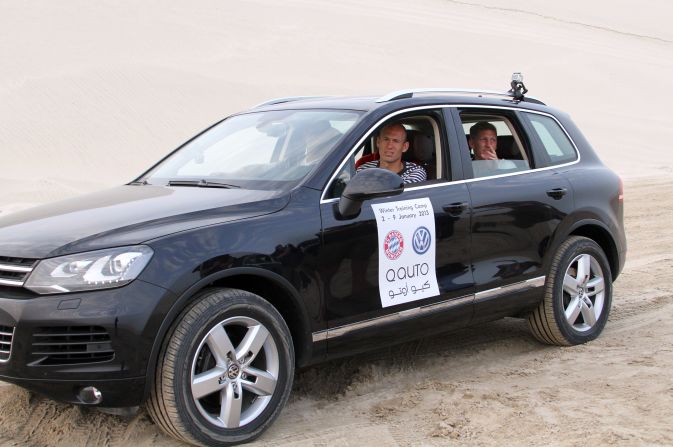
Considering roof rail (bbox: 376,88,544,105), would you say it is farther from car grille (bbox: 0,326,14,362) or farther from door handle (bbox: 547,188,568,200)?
car grille (bbox: 0,326,14,362)

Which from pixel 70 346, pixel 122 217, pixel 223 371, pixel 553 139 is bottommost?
pixel 223 371

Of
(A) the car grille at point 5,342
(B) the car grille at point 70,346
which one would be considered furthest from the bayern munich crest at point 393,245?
(A) the car grille at point 5,342

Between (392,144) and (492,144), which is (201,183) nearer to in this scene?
(392,144)

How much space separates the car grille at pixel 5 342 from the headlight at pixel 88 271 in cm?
22

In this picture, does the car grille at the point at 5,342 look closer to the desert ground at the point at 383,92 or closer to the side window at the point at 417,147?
the desert ground at the point at 383,92

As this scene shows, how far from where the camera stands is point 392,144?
5.50 metres

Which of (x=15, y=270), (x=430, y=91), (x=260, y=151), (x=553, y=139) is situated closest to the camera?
(x=15, y=270)

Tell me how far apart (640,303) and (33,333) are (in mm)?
5246

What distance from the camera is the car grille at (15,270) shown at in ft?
13.0

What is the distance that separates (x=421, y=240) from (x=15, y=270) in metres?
2.18

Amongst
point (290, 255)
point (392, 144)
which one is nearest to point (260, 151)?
point (392, 144)

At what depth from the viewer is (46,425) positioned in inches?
180

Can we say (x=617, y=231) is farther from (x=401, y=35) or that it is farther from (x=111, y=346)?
(x=401, y=35)

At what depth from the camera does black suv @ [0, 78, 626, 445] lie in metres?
3.92
